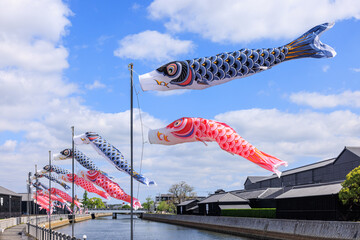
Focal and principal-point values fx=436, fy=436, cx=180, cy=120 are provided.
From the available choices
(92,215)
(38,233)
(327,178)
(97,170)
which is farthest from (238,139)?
(92,215)

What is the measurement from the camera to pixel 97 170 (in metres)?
36.0

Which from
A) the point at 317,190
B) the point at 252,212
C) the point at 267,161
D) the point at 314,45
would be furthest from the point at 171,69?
the point at 252,212

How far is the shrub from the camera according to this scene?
54562mm

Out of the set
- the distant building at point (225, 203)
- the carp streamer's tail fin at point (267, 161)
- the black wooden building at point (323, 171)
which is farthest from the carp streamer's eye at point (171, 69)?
the distant building at point (225, 203)

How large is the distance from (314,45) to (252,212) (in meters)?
49.9

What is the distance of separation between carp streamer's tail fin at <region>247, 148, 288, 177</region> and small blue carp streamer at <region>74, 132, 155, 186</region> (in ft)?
34.0

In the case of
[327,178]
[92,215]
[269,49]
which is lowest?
[92,215]

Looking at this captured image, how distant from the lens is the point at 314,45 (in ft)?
43.4

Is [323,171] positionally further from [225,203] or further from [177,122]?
[177,122]

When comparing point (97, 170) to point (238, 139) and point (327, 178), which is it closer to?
point (238, 139)

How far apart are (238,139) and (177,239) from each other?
46768 mm

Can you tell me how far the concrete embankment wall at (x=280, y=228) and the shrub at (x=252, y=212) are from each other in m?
2.00

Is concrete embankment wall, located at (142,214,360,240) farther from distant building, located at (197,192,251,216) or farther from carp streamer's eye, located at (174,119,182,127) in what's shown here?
carp streamer's eye, located at (174,119,182,127)

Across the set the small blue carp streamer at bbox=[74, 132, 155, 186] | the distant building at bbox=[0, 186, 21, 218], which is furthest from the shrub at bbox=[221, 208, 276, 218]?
the distant building at bbox=[0, 186, 21, 218]
